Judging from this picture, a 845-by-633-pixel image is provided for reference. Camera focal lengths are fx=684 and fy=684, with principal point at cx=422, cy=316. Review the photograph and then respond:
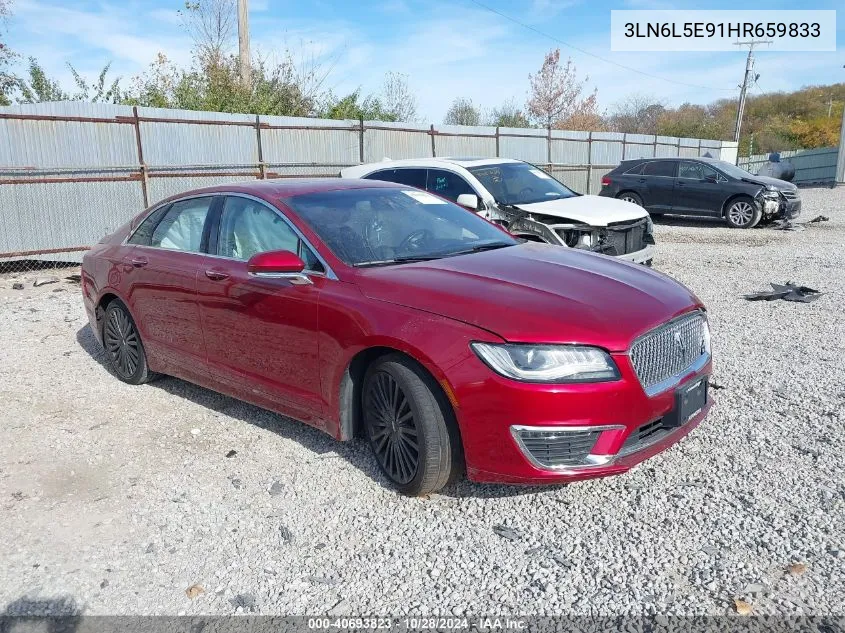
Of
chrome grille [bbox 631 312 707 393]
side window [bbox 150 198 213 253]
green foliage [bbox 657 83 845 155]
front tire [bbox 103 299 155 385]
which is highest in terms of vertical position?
green foliage [bbox 657 83 845 155]

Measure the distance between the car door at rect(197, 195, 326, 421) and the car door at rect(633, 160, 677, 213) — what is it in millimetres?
14139

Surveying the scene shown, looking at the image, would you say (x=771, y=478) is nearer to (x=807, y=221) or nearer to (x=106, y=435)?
(x=106, y=435)

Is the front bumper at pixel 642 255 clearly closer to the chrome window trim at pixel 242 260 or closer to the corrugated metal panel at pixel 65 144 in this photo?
the chrome window trim at pixel 242 260

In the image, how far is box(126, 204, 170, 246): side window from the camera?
5179 mm

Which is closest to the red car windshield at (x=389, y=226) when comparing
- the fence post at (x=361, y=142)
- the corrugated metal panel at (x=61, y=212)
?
the corrugated metal panel at (x=61, y=212)

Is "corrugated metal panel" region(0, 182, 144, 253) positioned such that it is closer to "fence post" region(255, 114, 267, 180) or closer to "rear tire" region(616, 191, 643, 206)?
"fence post" region(255, 114, 267, 180)

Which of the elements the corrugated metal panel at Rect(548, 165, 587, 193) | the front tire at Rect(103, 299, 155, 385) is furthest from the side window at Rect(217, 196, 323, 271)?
the corrugated metal panel at Rect(548, 165, 587, 193)

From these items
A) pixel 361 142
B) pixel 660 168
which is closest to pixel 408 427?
pixel 361 142

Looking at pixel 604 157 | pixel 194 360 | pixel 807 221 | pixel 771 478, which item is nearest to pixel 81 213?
pixel 194 360

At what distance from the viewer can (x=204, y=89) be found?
18.8 m

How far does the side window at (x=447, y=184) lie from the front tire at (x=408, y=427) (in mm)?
5343

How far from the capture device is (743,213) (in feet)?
51.4

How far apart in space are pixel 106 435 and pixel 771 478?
402 cm

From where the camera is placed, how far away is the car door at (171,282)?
458 cm
